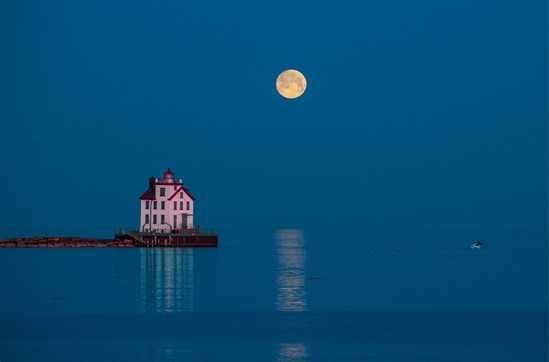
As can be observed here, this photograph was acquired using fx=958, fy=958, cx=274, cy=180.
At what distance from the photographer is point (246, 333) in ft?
164

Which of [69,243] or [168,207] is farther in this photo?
[69,243]

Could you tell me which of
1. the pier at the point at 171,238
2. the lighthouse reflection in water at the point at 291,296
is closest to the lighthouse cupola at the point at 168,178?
the pier at the point at 171,238

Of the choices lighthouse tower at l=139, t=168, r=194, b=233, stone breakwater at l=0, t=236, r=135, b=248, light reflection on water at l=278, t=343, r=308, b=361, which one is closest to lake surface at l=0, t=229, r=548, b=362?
light reflection on water at l=278, t=343, r=308, b=361

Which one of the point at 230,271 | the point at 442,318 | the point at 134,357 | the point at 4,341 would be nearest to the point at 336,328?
the point at 442,318

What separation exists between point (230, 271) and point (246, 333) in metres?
48.4

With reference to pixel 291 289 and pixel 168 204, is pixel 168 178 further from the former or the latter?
pixel 291 289

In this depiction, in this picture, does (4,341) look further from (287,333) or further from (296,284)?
(296,284)

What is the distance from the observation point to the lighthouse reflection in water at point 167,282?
→ 61.8m

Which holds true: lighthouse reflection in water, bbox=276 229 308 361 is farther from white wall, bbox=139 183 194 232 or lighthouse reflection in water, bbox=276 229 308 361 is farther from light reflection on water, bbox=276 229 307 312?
white wall, bbox=139 183 194 232

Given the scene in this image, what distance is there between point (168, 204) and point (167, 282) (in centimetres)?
4727

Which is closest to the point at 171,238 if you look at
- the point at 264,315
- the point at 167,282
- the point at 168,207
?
the point at 168,207

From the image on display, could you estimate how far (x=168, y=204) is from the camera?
126500 millimetres

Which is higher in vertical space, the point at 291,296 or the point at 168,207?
the point at 168,207

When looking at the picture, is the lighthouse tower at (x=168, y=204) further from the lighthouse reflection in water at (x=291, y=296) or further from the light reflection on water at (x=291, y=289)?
the light reflection on water at (x=291, y=289)
